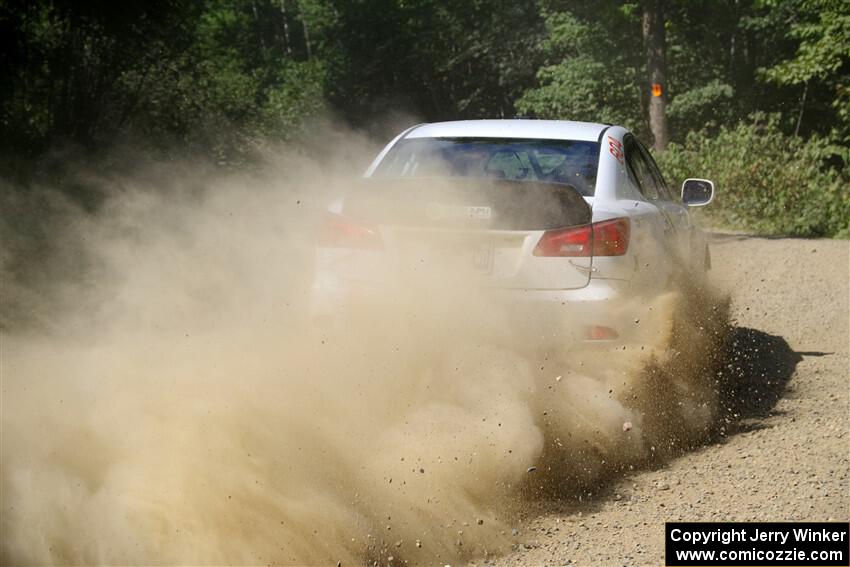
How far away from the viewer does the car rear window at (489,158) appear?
21.4 feet

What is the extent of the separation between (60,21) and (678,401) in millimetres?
17269

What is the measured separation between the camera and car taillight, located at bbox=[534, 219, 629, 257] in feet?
18.7

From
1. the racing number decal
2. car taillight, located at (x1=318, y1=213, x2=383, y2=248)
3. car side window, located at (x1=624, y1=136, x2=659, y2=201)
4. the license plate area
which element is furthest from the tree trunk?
the license plate area

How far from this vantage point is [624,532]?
15.9 ft

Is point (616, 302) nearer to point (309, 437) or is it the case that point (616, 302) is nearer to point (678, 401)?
point (678, 401)

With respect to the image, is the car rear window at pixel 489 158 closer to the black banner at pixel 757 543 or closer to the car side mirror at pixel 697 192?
the car side mirror at pixel 697 192

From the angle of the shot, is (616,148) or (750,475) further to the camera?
(616,148)

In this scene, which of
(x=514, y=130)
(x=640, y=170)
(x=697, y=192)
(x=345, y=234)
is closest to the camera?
(x=345, y=234)

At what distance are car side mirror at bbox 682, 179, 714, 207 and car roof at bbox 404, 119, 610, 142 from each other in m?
1.15

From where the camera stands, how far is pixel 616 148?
265 inches

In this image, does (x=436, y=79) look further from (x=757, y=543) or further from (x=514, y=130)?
(x=757, y=543)

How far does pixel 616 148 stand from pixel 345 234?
→ 70.4 inches

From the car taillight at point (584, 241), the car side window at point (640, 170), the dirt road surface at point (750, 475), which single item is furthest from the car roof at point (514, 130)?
the dirt road surface at point (750, 475)

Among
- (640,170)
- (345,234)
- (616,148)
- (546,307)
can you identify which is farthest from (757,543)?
(640,170)
